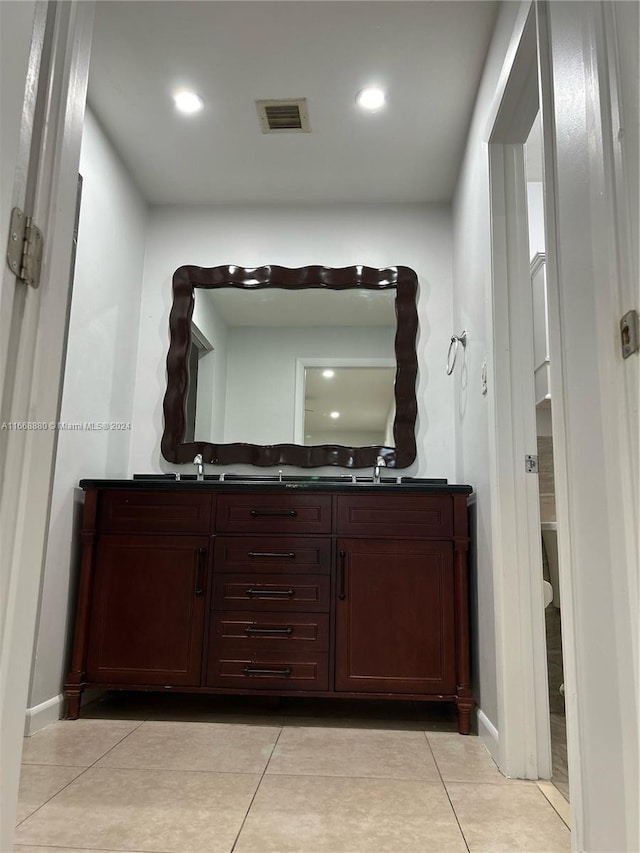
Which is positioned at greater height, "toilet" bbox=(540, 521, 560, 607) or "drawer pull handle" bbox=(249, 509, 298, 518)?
"drawer pull handle" bbox=(249, 509, 298, 518)

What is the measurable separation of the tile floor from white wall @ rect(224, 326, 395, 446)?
131 cm

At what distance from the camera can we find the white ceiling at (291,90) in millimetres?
2064

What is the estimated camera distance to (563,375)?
0.99m

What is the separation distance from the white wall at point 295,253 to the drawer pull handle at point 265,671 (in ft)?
3.69


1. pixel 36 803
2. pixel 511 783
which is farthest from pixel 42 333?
pixel 511 783

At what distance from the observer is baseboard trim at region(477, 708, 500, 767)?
1833 mm

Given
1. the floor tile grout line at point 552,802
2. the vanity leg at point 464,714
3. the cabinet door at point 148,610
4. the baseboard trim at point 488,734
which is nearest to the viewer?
the floor tile grout line at point 552,802

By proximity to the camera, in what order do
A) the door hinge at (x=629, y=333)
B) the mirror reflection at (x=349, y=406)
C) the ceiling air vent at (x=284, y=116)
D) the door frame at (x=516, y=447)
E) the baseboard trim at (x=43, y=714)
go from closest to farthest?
1. the door hinge at (x=629, y=333)
2. the door frame at (x=516, y=447)
3. the baseboard trim at (x=43, y=714)
4. the ceiling air vent at (x=284, y=116)
5. the mirror reflection at (x=349, y=406)

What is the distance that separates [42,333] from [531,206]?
288cm

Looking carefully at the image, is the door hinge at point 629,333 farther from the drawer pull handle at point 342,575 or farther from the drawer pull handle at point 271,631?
the drawer pull handle at point 271,631

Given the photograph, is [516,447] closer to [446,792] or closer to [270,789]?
[446,792]

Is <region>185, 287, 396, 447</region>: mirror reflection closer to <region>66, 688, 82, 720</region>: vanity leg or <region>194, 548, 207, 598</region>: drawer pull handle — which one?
<region>194, 548, 207, 598</region>: drawer pull handle

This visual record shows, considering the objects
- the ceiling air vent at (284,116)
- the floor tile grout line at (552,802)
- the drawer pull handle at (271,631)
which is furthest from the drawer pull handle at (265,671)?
the ceiling air vent at (284,116)

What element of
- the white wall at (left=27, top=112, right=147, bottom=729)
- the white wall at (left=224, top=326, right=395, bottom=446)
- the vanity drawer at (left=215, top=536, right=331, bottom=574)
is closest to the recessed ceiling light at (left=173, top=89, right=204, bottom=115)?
the white wall at (left=27, top=112, right=147, bottom=729)
